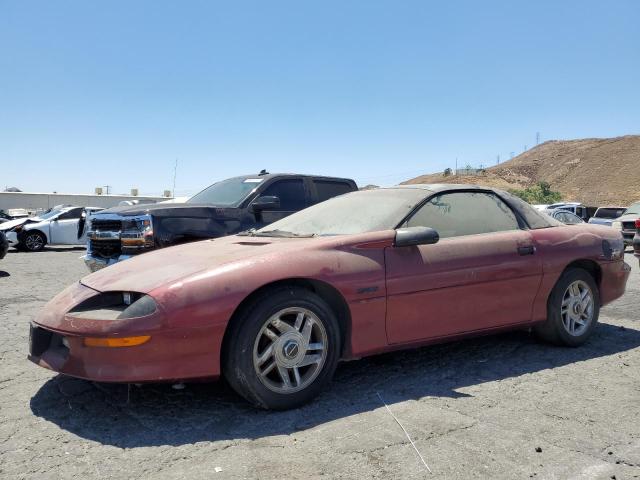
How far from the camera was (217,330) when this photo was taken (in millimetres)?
3088

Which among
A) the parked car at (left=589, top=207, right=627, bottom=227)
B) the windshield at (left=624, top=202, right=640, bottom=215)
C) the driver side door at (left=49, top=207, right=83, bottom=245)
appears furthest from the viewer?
the parked car at (left=589, top=207, right=627, bottom=227)

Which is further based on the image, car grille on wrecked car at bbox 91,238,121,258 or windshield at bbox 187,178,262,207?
windshield at bbox 187,178,262,207

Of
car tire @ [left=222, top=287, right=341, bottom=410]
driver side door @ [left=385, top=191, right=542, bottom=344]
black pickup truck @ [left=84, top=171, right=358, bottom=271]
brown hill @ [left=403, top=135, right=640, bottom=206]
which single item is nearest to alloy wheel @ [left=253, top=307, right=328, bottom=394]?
Answer: car tire @ [left=222, top=287, right=341, bottom=410]

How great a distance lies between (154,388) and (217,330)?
0.84 metres

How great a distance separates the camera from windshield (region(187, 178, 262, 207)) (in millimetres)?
7402

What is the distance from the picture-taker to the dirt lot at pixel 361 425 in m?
2.58

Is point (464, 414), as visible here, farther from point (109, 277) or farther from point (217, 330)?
point (109, 277)

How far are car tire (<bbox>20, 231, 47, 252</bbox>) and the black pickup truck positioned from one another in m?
11.3

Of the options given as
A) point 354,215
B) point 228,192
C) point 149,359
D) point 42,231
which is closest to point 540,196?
point 42,231

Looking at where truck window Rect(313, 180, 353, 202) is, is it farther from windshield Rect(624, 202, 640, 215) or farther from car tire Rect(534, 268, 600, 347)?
windshield Rect(624, 202, 640, 215)

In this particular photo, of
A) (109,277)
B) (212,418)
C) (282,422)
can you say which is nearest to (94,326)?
(109,277)

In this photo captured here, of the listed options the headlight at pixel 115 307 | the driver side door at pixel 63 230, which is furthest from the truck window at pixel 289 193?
the driver side door at pixel 63 230

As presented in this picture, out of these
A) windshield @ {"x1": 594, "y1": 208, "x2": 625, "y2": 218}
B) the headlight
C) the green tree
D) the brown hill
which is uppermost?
the brown hill

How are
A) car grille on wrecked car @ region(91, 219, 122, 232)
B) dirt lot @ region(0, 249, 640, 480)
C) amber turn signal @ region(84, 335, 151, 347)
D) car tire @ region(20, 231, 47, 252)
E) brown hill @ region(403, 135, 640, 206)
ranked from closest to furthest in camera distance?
dirt lot @ region(0, 249, 640, 480) < amber turn signal @ region(84, 335, 151, 347) < car grille on wrecked car @ region(91, 219, 122, 232) < car tire @ region(20, 231, 47, 252) < brown hill @ region(403, 135, 640, 206)
